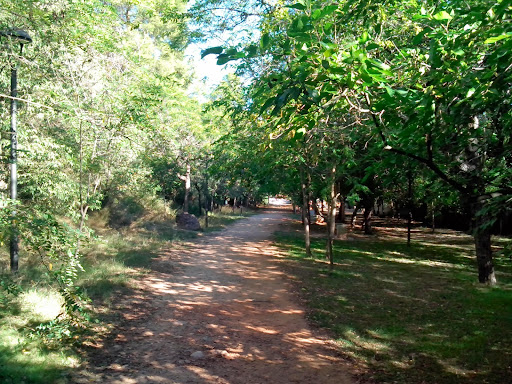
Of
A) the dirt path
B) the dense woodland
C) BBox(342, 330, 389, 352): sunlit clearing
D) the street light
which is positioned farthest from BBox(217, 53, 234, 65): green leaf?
BBox(342, 330, 389, 352): sunlit clearing

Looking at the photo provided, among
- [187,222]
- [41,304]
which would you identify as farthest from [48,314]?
[187,222]

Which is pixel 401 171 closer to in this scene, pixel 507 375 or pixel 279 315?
pixel 507 375

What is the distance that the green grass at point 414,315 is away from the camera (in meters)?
5.43

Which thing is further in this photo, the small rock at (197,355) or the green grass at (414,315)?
the small rock at (197,355)

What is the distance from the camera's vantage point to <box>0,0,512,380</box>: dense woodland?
11.2 feet

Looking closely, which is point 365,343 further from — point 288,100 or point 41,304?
point 41,304

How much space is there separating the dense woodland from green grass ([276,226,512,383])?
153cm

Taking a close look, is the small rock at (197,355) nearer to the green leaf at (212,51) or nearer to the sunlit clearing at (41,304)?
the sunlit clearing at (41,304)

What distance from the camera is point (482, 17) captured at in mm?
3383

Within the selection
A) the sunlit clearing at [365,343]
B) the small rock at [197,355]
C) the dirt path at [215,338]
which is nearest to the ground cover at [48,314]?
the dirt path at [215,338]

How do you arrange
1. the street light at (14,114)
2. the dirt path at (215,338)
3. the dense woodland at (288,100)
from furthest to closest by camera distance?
the street light at (14,114) → the dirt path at (215,338) → the dense woodland at (288,100)

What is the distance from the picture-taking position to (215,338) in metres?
6.36

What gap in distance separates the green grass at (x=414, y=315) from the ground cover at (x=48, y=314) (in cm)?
388

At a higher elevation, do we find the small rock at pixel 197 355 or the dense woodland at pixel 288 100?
the dense woodland at pixel 288 100
